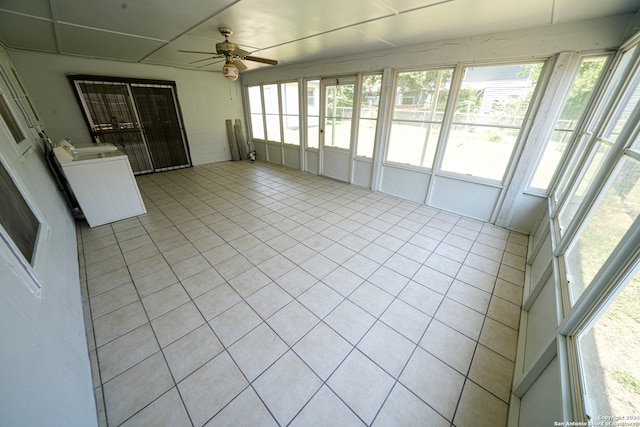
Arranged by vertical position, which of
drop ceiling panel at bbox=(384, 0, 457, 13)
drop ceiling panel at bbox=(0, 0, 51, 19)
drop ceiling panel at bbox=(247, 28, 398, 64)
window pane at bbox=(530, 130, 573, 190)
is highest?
drop ceiling panel at bbox=(247, 28, 398, 64)

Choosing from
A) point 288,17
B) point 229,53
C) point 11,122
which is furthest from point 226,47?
point 11,122

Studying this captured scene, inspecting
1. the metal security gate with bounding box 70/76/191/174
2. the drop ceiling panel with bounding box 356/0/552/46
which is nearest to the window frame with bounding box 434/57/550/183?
the drop ceiling panel with bounding box 356/0/552/46

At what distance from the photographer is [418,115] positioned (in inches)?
142

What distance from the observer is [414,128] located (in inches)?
146

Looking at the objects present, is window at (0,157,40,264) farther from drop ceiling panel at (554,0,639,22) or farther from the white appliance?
drop ceiling panel at (554,0,639,22)

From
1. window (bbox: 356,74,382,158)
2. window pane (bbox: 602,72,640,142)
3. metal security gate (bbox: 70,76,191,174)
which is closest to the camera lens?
window pane (bbox: 602,72,640,142)

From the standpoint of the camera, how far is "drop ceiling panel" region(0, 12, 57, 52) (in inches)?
96.0

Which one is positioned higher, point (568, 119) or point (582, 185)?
point (568, 119)

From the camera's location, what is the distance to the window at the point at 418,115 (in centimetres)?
332

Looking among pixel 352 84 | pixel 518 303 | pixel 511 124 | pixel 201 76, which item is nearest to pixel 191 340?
pixel 518 303

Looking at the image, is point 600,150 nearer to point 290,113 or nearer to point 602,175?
point 602,175

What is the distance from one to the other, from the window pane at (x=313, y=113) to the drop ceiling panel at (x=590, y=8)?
3.71 metres

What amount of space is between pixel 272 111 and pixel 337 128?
7.47 ft

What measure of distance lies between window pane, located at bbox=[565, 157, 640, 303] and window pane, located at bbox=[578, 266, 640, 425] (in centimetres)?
35
